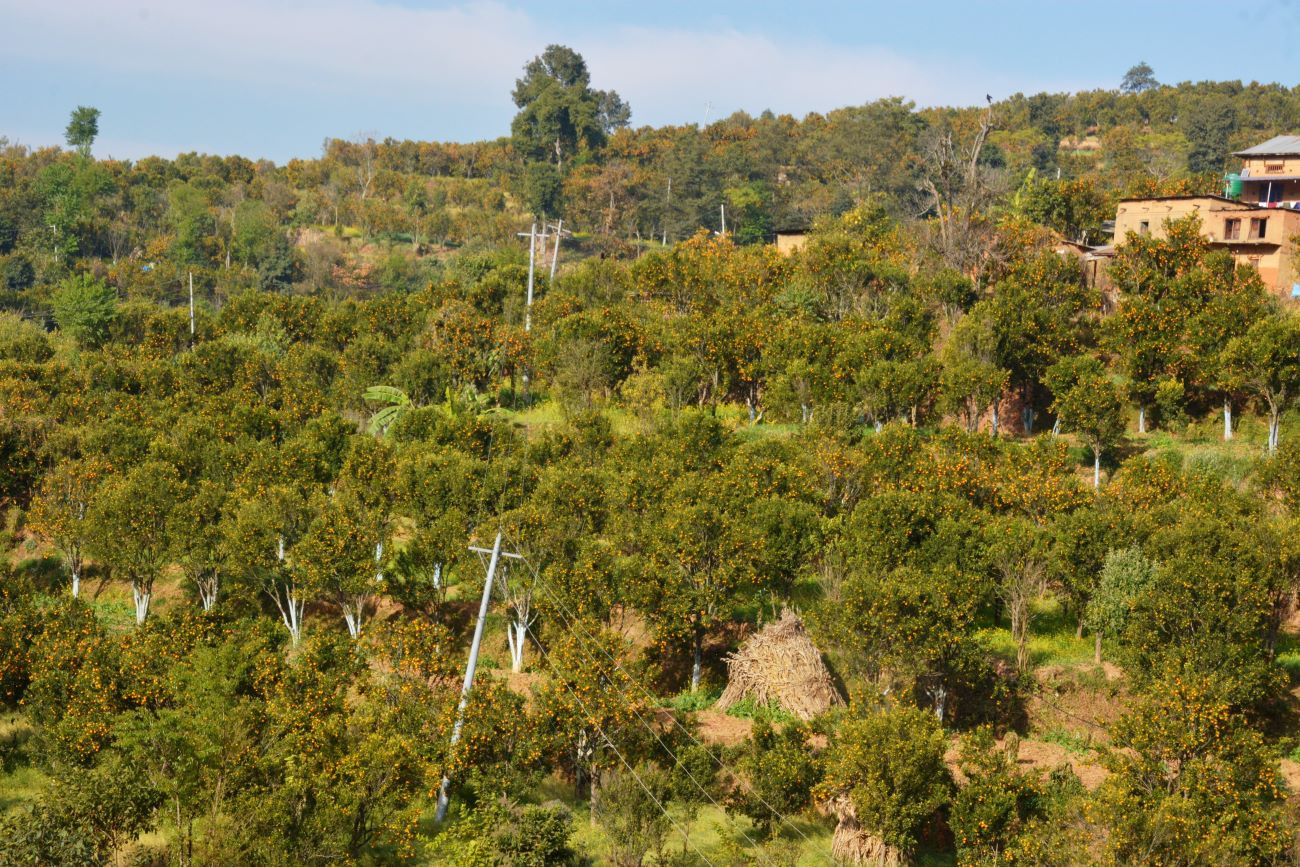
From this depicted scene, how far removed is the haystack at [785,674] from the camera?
31.4 m

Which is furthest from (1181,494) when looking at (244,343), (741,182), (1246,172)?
(741,182)

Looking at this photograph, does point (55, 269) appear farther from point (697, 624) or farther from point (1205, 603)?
point (1205, 603)

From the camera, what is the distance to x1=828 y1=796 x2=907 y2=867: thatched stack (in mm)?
24844

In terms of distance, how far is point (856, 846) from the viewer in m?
25.2

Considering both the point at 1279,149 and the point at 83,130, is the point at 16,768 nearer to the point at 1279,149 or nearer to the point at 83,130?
the point at 1279,149

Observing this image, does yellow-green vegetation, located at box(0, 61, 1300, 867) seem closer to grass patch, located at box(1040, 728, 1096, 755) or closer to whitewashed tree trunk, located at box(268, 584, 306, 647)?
grass patch, located at box(1040, 728, 1096, 755)

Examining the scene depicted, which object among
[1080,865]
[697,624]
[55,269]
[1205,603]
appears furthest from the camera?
[55,269]

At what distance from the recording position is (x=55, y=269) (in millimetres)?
91688

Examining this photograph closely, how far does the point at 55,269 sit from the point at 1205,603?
86991mm

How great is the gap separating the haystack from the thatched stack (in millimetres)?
5415

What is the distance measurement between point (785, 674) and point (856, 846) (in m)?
6.75

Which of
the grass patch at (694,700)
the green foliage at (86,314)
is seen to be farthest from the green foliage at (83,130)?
the grass patch at (694,700)

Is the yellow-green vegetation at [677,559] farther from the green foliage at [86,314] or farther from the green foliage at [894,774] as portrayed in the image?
the green foliage at [86,314]

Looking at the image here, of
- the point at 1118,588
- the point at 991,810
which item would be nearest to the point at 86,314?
the point at 1118,588
